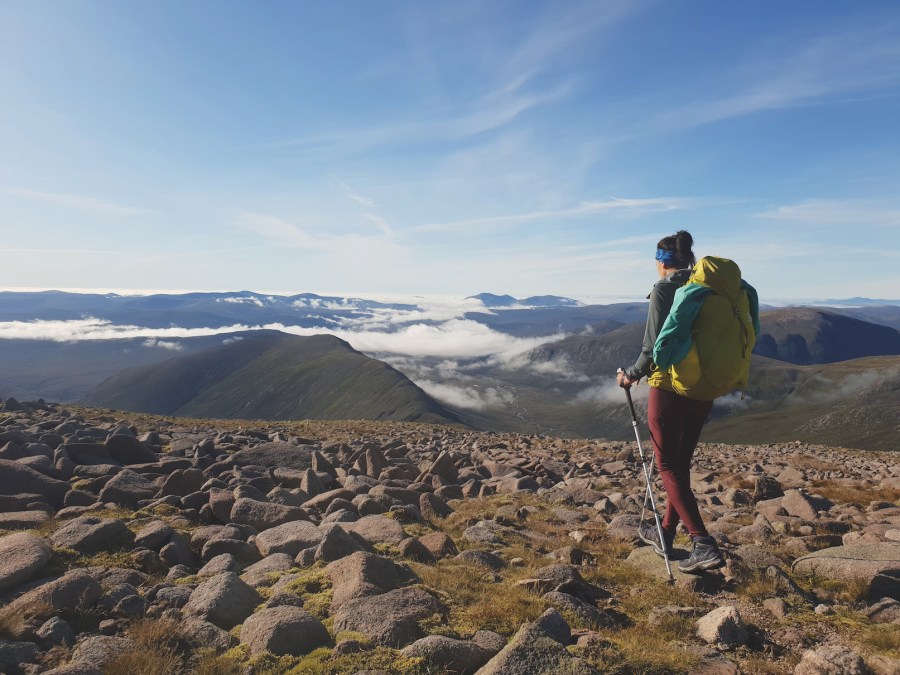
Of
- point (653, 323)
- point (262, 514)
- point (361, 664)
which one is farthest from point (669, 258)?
point (262, 514)

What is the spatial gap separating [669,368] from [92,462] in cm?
1869

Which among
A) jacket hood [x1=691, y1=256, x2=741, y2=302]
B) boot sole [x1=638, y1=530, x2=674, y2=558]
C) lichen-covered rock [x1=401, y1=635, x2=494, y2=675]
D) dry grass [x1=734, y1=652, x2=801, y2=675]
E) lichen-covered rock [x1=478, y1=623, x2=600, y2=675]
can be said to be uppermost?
jacket hood [x1=691, y1=256, x2=741, y2=302]

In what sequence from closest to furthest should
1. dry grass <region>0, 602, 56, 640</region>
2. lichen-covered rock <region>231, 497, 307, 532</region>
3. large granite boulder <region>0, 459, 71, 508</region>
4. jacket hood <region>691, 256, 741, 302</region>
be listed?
dry grass <region>0, 602, 56, 640</region>
jacket hood <region>691, 256, 741, 302</region>
lichen-covered rock <region>231, 497, 307, 532</region>
large granite boulder <region>0, 459, 71, 508</region>

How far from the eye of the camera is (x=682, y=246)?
9.73 meters

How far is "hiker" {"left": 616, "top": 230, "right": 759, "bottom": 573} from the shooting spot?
27.5 feet

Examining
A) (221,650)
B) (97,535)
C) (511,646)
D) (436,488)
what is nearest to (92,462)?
(97,535)

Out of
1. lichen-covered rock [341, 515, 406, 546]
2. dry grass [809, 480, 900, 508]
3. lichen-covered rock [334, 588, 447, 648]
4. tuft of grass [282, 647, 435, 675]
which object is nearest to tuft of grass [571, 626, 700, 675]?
tuft of grass [282, 647, 435, 675]

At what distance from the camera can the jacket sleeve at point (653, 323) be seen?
351 inches

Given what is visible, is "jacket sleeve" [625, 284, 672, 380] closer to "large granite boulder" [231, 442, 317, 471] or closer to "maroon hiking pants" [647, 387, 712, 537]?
"maroon hiking pants" [647, 387, 712, 537]

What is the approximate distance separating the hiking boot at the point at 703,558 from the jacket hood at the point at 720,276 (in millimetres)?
4108

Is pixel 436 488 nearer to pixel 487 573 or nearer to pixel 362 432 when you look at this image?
pixel 487 573

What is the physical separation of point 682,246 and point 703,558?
214 inches

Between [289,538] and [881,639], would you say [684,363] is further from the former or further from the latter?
[289,538]

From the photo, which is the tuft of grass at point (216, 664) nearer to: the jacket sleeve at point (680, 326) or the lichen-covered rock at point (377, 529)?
the lichen-covered rock at point (377, 529)
